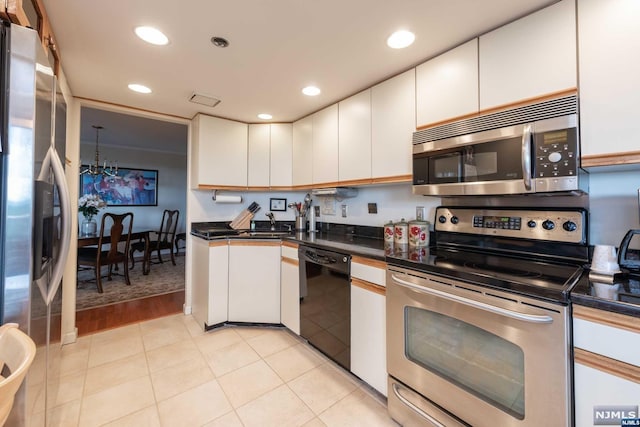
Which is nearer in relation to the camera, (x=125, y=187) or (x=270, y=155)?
(x=270, y=155)

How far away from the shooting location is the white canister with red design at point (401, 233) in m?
1.84

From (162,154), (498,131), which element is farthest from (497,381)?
(162,154)

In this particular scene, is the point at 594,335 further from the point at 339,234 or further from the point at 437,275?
the point at 339,234

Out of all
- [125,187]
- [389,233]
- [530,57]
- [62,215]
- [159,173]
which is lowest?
[389,233]

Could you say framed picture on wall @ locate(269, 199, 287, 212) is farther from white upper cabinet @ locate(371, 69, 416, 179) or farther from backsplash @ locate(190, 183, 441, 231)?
white upper cabinet @ locate(371, 69, 416, 179)

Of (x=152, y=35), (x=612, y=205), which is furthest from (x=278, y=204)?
(x=612, y=205)

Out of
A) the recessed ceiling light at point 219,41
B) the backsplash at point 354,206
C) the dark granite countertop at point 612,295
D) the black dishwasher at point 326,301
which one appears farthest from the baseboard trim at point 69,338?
the dark granite countertop at point 612,295

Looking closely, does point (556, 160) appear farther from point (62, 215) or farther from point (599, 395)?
point (62, 215)

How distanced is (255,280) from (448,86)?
2083 mm

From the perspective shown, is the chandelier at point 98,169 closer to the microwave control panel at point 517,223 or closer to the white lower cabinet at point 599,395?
the microwave control panel at point 517,223

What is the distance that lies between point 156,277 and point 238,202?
2.23 meters

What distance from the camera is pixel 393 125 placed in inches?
73.2

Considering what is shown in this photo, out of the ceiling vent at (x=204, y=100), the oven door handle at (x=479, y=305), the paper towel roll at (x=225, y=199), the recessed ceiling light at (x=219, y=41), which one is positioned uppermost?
the ceiling vent at (x=204, y=100)

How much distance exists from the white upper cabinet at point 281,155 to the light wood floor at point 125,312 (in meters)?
1.78
